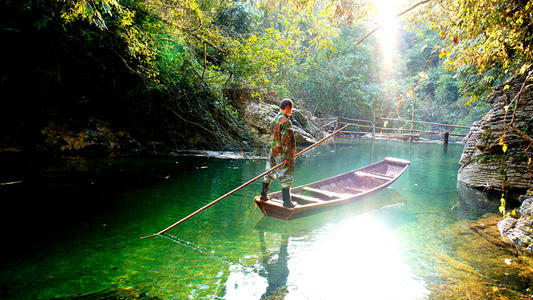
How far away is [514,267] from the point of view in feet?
12.0

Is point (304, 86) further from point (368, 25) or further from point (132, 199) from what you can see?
point (132, 199)

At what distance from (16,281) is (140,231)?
1.53 m

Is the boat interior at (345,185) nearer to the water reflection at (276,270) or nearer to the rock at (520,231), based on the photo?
the water reflection at (276,270)

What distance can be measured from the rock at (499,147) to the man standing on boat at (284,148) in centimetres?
524

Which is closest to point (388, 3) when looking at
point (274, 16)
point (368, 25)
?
point (274, 16)

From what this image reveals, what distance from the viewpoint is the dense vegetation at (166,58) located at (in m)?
4.30

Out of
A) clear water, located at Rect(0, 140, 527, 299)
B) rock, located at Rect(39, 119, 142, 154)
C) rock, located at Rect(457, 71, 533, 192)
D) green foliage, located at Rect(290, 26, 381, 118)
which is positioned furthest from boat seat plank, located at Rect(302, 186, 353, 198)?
green foliage, located at Rect(290, 26, 381, 118)

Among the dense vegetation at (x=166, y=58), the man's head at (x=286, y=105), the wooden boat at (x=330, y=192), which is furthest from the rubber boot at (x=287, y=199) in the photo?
the dense vegetation at (x=166, y=58)

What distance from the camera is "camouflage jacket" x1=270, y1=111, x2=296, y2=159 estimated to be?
4367 millimetres

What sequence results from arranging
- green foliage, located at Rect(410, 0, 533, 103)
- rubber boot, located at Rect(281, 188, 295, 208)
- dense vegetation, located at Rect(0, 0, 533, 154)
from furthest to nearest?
rubber boot, located at Rect(281, 188, 295, 208)
dense vegetation, located at Rect(0, 0, 533, 154)
green foliage, located at Rect(410, 0, 533, 103)

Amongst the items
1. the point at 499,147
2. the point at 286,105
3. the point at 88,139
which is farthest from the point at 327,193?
the point at 88,139

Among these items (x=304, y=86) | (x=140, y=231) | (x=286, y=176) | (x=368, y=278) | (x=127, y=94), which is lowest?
(x=368, y=278)

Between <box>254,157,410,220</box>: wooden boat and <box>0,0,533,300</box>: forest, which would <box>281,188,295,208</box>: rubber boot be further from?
<box>254,157,410,220</box>: wooden boat

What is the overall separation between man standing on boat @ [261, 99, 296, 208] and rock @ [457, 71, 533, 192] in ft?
17.2
